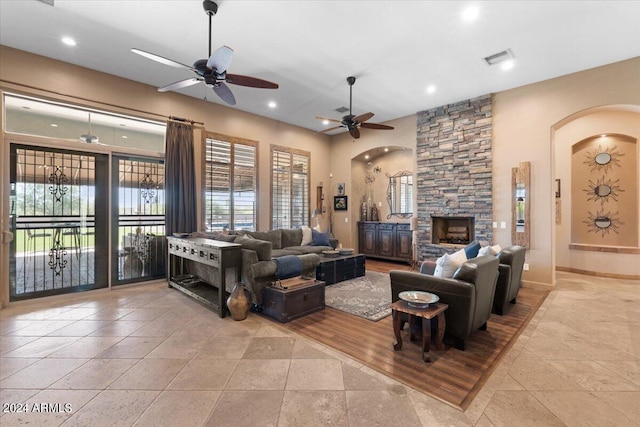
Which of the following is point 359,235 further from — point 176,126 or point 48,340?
point 48,340

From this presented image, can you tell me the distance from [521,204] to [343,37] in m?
4.43

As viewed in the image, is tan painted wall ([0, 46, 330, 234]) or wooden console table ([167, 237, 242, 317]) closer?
wooden console table ([167, 237, 242, 317])

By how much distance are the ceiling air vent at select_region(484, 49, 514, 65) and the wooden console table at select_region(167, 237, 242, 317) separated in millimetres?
4736

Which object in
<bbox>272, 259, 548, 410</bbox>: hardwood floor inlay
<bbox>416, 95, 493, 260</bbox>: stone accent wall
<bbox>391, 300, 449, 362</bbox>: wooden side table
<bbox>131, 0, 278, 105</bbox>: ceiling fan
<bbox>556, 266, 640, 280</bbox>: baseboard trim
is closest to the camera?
<bbox>272, 259, 548, 410</bbox>: hardwood floor inlay

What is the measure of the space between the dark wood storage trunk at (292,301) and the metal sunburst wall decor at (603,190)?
686 cm

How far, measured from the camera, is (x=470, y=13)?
335cm

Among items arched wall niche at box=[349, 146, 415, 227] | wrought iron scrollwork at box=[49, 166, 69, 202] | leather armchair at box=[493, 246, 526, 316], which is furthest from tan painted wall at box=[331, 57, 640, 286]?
wrought iron scrollwork at box=[49, 166, 69, 202]

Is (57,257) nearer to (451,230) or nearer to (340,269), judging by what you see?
(340,269)

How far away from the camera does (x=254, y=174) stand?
6.95 m

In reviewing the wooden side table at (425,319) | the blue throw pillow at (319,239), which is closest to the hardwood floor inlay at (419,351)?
the wooden side table at (425,319)

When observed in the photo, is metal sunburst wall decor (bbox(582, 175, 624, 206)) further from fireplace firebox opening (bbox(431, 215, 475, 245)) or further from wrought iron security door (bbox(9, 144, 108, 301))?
wrought iron security door (bbox(9, 144, 108, 301))

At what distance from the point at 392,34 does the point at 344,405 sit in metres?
4.23

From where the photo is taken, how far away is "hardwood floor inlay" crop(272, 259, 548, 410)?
7.61 ft

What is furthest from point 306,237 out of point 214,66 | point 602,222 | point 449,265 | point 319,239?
point 602,222
